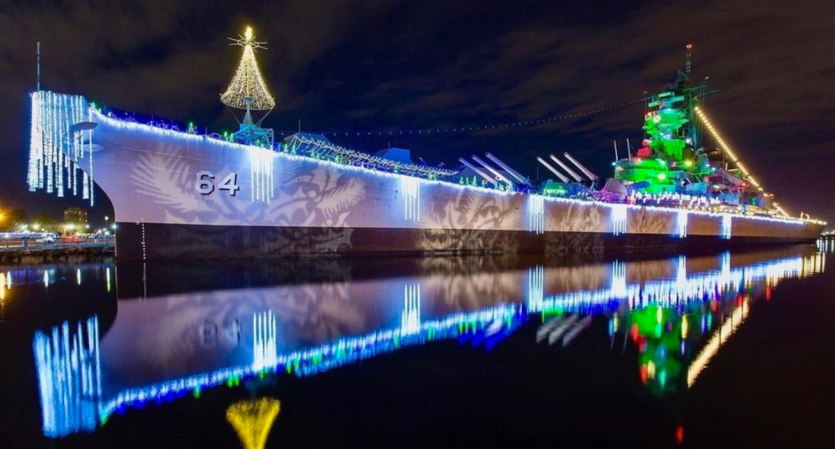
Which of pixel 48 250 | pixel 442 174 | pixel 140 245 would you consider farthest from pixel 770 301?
pixel 48 250

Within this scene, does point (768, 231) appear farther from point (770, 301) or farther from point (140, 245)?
point (140, 245)

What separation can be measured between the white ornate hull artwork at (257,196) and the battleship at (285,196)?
4 cm

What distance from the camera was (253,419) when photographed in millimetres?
3797

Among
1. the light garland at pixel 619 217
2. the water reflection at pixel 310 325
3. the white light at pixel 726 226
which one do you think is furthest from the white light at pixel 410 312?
the white light at pixel 726 226

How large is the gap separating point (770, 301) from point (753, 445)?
29.1 feet

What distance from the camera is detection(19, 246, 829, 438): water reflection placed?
4688 mm

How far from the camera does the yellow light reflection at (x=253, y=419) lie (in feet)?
11.3

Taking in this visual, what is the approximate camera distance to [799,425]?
388cm

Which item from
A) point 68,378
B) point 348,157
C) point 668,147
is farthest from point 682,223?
point 68,378

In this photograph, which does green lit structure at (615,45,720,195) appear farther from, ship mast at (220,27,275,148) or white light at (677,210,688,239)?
ship mast at (220,27,275,148)

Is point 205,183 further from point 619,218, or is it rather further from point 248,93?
point 619,218

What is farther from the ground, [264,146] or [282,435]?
[264,146]

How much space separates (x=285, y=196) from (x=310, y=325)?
12.3 m

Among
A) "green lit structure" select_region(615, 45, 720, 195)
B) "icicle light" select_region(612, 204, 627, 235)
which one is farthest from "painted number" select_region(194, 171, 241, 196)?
"green lit structure" select_region(615, 45, 720, 195)
